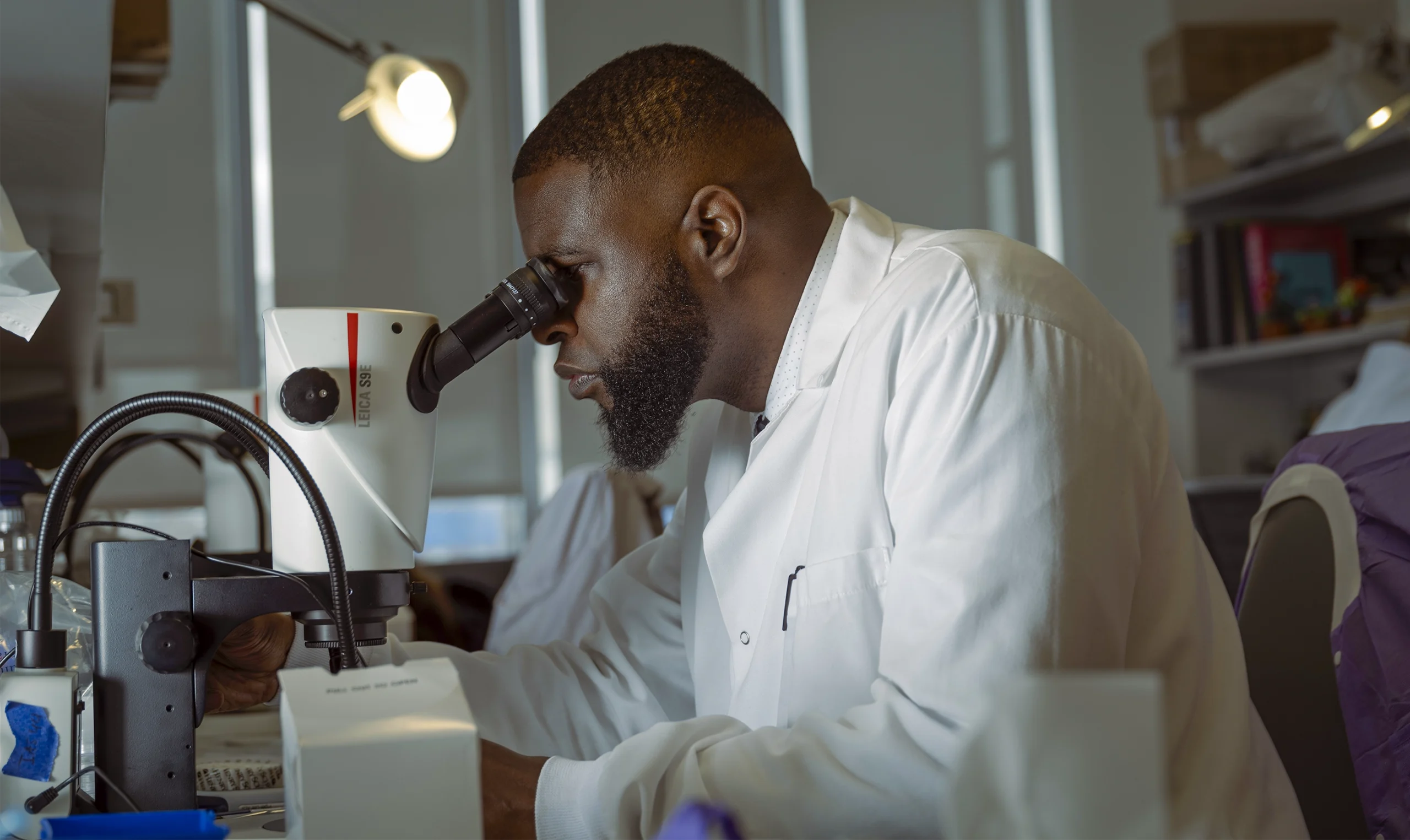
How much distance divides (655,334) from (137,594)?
0.56 metres

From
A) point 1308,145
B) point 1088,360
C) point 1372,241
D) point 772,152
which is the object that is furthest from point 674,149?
point 1372,241

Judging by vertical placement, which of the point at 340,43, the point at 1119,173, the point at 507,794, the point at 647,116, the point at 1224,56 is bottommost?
the point at 507,794

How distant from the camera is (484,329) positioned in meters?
0.90

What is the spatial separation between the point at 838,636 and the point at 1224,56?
127 inches

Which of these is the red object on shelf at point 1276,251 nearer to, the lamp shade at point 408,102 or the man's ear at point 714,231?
the lamp shade at point 408,102

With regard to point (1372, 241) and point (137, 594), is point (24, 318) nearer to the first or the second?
point (137, 594)

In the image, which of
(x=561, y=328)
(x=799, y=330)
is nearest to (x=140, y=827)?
(x=561, y=328)

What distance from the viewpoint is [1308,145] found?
10.3 ft

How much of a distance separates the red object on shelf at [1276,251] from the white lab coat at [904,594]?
2517mm

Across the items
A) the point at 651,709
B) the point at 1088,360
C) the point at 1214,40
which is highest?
the point at 1214,40

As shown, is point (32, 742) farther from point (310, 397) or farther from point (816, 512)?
point (816, 512)

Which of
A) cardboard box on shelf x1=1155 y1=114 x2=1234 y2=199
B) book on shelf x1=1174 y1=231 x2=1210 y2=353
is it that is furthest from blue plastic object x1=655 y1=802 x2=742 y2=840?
cardboard box on shelf x1=1155 y1=114 x2=1234 y2=199

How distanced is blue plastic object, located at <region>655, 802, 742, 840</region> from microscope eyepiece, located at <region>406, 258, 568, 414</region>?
0.49m

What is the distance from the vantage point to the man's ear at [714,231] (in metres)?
1.11
